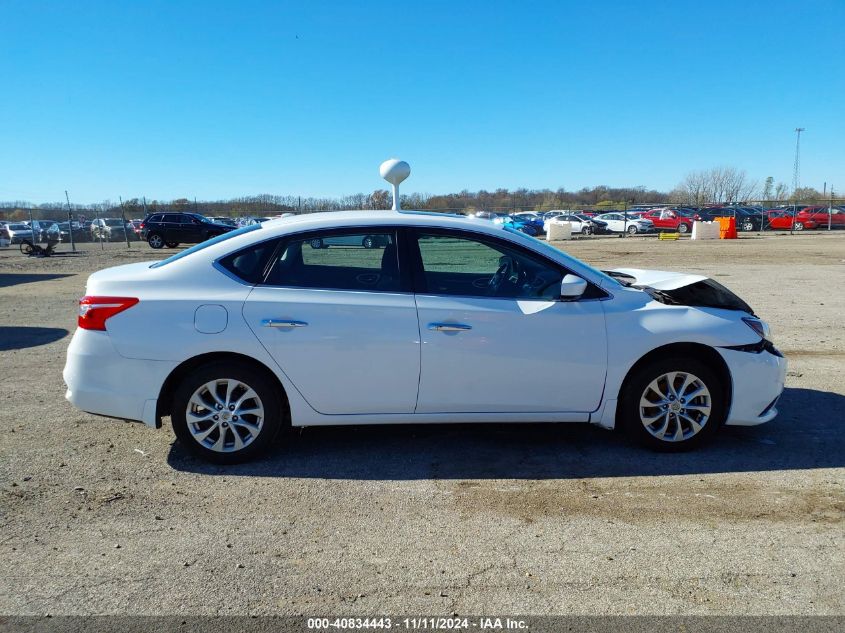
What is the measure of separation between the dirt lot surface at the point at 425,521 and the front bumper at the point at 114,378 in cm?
44

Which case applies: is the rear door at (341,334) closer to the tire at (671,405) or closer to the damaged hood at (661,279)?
the tire at (671,405)

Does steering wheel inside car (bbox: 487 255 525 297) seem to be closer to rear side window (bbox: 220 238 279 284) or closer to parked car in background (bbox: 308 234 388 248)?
parked car in background (bbox: 308 234 388 248)

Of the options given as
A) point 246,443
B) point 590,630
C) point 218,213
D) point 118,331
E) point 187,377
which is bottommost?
point 590,630

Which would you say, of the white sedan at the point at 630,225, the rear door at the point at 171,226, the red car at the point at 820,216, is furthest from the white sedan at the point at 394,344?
the red car at the point at 820,216

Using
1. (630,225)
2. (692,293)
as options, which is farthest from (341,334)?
(630,225)

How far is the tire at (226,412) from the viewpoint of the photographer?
4.21 metres

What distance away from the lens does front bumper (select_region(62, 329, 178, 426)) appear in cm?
420

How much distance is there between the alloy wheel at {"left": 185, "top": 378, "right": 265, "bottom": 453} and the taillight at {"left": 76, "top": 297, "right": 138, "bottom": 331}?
0.73 meters

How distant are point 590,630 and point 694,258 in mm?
20036

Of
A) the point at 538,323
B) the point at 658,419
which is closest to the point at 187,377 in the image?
the point at 538,323

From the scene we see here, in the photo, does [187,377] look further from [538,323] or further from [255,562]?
[538,323]

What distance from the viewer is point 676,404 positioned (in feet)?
14.6

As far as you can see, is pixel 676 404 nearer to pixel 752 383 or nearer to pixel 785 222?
pixel 752 383

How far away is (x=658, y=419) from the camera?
446 centimetres
